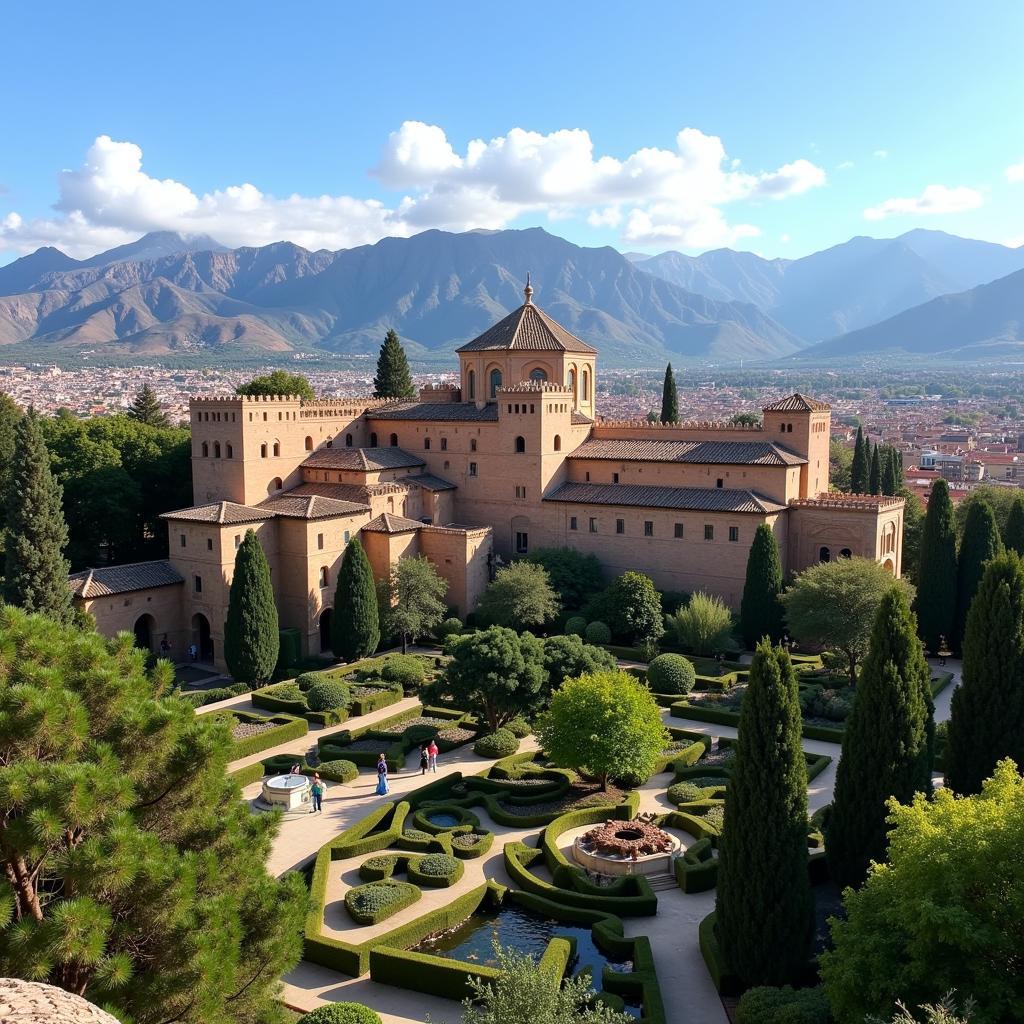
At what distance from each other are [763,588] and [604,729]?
47.8 feet

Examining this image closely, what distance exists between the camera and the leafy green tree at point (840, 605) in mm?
32312

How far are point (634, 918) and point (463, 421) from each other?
29.1 m

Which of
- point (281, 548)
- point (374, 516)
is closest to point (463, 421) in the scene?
point (374, 516)

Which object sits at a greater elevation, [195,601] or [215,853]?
[215,853]

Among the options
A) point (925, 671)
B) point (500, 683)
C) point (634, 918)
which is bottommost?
point (634, 918)

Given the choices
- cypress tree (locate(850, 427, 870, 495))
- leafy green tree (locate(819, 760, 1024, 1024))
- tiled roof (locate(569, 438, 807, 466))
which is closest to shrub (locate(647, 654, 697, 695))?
tiled roof (locate(569, 438, 807, 466))

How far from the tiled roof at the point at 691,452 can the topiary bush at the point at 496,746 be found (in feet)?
57.4

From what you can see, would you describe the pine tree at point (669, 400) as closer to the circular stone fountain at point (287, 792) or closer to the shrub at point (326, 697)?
the shrub at point (326, 697)

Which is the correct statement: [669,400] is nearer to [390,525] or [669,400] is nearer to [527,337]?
[527,337]

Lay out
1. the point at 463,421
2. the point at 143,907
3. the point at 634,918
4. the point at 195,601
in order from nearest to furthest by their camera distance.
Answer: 1. the point at 143,907
2. the point at 634,918
3. the point at 195,601
4. the point at 463,421

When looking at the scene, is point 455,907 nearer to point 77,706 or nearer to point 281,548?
point 77,706

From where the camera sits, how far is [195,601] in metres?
37.6

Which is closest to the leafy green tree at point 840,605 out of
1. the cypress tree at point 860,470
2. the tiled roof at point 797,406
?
the tiled roof at point 797,406

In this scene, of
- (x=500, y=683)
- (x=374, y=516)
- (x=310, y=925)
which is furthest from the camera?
(x=374, y=516)
